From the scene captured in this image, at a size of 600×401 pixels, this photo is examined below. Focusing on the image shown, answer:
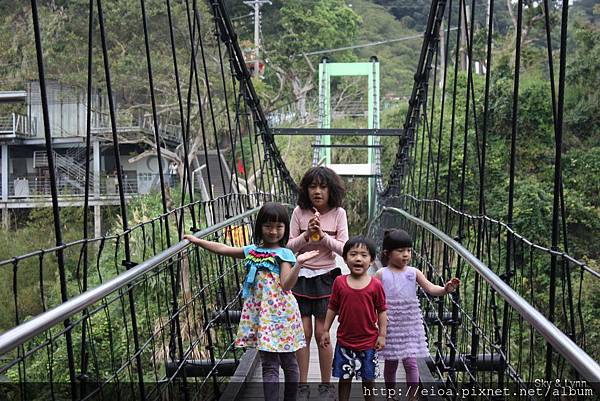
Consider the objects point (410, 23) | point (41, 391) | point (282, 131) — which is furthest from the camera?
point (410, 23)

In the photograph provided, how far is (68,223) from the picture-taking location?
573 inches

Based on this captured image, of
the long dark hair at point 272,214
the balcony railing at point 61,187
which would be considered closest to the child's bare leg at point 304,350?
the long dark hair at point 272,214

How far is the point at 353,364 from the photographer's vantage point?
2.02 metres

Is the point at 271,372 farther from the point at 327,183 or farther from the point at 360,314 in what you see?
the point at 327,183

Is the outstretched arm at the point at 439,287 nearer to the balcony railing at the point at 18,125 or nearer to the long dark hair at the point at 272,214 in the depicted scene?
the long dark hair at the point at 272,214

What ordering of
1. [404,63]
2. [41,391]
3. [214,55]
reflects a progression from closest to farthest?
[41,391], [214,55], [404,63]

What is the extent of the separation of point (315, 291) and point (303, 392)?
33 cm

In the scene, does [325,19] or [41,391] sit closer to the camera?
[41,391]

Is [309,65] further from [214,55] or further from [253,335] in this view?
[253,335]

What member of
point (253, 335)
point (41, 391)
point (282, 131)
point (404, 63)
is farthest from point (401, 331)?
point (404, 63)

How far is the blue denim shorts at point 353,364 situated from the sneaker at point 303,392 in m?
0.31

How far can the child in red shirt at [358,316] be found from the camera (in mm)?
2004

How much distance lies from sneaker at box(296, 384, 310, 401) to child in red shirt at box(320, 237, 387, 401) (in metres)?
0.28

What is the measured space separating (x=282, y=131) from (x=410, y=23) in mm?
19557
